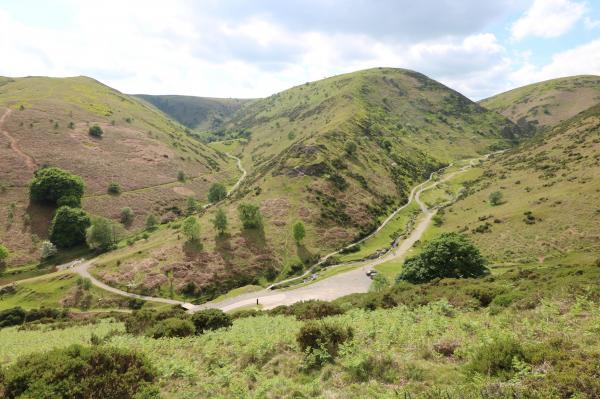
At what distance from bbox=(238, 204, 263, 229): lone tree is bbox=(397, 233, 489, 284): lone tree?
48.8 metres

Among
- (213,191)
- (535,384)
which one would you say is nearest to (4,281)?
(213,191)

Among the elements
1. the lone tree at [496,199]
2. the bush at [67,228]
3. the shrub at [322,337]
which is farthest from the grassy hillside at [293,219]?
the shrub at [322,337]

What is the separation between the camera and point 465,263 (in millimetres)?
48281

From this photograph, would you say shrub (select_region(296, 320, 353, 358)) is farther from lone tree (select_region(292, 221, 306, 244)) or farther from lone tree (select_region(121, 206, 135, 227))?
lone tree (select_region(121, 206, 135, 227))

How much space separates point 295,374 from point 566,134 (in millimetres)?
157642

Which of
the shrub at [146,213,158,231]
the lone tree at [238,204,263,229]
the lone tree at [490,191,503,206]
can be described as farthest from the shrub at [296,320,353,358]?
the shrub at [146,213,158,231]

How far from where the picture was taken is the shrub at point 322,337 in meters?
15.3

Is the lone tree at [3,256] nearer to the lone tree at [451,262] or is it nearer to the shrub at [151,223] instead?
the shrub at [151,223]

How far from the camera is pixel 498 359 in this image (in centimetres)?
1091

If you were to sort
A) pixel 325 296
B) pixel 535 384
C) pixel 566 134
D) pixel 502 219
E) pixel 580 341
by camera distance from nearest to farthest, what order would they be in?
pixel 535 384 < pixel 580 341 < pixel 325 296 < pixel 502 219 < pixel 566 134

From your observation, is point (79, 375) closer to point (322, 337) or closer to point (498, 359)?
point (322, 337)

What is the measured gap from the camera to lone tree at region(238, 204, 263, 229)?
88.3m

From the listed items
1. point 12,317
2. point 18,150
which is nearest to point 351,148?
point 12,317

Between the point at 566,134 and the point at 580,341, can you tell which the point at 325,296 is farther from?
the point at 566,134
